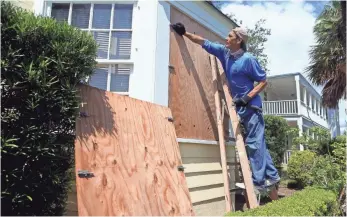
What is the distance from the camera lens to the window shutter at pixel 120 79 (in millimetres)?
4105

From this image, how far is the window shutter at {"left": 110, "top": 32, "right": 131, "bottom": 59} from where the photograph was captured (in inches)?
165

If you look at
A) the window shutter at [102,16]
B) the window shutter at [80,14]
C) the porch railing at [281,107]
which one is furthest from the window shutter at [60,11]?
the porch railing at [281,107]

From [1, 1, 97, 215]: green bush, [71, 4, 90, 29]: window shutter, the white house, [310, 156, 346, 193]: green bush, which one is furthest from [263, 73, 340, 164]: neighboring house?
[1, 1, 97, 215]: green bush

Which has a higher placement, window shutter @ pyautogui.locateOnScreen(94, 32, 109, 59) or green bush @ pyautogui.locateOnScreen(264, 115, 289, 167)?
window shutter @ pyautogui.locateOnScreen(94, 32, 109, 59)

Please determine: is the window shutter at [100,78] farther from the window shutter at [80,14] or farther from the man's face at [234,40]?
the man's face at [234,40]

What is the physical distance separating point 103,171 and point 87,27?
2321 millimetres

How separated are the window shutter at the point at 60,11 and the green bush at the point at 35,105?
1757mm

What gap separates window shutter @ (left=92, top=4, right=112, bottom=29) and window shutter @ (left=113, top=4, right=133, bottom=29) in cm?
Answer: 9

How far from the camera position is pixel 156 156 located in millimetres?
3406

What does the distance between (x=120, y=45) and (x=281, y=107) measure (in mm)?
19227

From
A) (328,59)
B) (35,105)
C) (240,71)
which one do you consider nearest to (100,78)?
(35,105)

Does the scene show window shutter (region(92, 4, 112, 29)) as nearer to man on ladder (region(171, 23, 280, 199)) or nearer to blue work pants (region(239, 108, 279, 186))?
man on ladder (region(171, 23, 280, 199))

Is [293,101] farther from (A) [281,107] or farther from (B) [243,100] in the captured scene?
(B) [243,100]

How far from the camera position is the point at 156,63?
4.11 m
